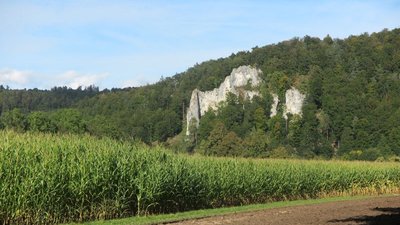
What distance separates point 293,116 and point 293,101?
24.5 feet

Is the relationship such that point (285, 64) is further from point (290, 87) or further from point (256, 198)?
point (256, 198)

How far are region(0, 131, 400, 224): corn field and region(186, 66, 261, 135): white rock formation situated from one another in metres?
107

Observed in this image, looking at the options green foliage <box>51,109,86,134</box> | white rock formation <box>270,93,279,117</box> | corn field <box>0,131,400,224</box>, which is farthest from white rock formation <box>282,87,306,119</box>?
corn field <box>0,131,400,224</box>

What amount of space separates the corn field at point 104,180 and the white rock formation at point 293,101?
90194 millimetres

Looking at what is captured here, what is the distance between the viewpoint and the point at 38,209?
15367 mm

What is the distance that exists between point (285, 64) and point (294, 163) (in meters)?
104

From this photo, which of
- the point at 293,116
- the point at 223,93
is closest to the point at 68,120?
the point at 293,116

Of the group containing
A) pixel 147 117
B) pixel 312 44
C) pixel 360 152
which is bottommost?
pixel 360 152

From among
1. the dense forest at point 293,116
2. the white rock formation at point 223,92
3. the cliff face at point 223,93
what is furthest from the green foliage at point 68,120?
the white rock formation at point 223,92

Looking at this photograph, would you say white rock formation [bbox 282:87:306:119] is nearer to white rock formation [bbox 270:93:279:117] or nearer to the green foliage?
white rock formation [bbox 270:93:279:117]

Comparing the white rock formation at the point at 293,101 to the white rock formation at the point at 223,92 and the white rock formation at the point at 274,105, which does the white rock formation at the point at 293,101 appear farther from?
the white rock formation at the point at 223,92

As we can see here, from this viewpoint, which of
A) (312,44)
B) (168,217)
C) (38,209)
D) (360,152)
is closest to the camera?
(38,209)

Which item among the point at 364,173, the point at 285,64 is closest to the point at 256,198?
the point at 364,173

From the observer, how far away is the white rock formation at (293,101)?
117 meters
